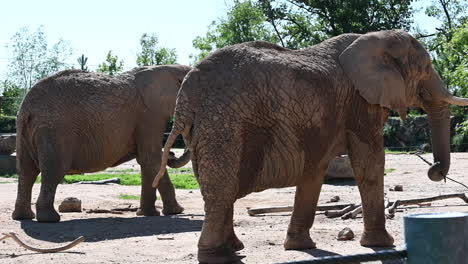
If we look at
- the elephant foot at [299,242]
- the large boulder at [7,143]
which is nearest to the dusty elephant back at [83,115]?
the elephant foot at [299,242]

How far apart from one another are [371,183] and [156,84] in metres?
5.67

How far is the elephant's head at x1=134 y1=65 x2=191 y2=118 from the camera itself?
1248 centimetres

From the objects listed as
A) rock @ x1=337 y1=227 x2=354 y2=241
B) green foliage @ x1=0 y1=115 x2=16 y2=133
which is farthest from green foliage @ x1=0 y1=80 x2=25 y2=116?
rock @ x1=337 y1=227 x2=354 y2=241

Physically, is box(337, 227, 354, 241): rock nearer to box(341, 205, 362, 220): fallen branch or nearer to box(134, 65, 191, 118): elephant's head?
box(341, 205, 362, 220): fallen branch

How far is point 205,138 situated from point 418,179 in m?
11.9

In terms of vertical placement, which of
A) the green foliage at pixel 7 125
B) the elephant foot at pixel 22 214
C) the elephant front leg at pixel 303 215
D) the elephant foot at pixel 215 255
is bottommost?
the elephant foot at pixel 22 214

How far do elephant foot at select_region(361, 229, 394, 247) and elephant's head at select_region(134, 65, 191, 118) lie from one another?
5422 mm

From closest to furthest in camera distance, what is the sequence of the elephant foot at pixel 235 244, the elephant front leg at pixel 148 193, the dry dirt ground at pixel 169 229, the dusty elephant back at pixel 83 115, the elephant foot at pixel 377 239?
1. the elephant foot at pixel 235 244
2. the elephant foot at pixel 377 239
3. the dry dirt ground at pixel 169 229
4. the dusty elephant back at pixel 83 115
5. the elephant front leg at pixel 148 193

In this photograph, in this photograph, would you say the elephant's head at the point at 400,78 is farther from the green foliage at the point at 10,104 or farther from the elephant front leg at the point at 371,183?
the green foliage at the point at 10,104

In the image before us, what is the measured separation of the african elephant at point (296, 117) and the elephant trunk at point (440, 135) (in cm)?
2

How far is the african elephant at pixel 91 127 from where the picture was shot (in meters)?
11.4

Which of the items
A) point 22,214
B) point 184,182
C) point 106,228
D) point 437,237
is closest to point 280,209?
point 106,228

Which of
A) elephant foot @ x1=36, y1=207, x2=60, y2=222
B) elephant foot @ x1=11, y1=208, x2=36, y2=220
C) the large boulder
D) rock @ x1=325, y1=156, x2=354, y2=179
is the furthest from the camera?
the large boulder

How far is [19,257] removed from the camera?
8.14 meters
